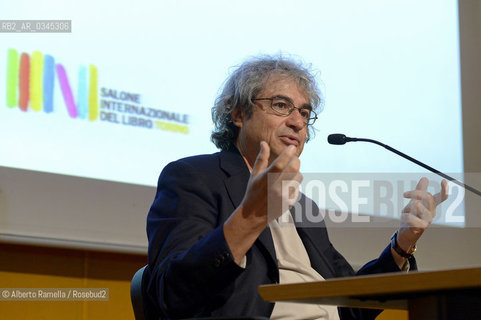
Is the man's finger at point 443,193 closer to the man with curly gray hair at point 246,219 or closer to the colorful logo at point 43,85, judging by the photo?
the man with curly gray hair at point 246,219

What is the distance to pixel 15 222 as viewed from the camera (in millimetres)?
2336

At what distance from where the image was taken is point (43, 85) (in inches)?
93.1

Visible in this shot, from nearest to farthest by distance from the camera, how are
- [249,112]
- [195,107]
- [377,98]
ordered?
[249,112], [195,107], [377,98]

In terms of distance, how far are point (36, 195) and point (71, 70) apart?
1.53 ft

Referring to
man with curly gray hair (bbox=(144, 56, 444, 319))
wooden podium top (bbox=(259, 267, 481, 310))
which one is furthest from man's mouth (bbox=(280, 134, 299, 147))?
wooden podium top (bbox=(259, 267, 481, 310))

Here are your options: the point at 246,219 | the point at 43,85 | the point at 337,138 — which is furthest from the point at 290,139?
the point at 43,85

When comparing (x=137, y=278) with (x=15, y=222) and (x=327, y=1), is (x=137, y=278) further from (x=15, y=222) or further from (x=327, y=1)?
(x=327, y=1)

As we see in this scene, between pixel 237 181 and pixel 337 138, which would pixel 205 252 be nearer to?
pixel 237 181

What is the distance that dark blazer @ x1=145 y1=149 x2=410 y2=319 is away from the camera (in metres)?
1.40

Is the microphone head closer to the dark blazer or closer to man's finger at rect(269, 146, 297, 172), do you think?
the dark blazer

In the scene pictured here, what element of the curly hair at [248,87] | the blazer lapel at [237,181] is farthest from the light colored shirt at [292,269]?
the curly hair at [248,87]

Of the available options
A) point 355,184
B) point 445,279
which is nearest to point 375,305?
point 445,279

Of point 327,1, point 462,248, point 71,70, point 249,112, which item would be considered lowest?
point 462,248

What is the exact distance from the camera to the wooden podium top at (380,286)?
3.17 ft
